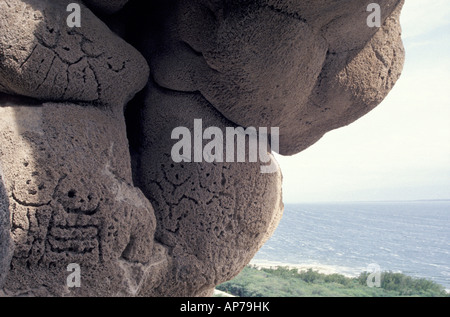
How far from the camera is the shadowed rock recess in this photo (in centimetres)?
154

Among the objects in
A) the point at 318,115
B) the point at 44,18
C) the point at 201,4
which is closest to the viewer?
the point at 44,18

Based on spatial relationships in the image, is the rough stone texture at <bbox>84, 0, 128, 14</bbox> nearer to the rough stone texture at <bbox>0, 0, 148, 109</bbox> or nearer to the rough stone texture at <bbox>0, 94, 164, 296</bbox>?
the rough stone texture at <bbox>0, 0, 148, 109</bbox>

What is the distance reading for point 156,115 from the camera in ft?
6.84

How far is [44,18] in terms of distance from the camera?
5.21ft

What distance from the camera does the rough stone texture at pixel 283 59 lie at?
1.76m

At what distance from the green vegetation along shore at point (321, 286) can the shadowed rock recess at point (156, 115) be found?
3968 millimetres

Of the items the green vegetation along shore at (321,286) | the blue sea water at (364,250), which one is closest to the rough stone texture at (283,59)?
the green vegetation along shore at (321,286)

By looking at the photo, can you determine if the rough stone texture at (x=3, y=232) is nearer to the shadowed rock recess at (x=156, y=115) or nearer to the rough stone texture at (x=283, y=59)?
the shadowed rock recess at (x=156, y=115)

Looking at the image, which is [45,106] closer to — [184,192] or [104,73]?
[104,73]

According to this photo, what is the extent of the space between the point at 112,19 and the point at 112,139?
62 cm

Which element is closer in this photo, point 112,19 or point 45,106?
point 45,106

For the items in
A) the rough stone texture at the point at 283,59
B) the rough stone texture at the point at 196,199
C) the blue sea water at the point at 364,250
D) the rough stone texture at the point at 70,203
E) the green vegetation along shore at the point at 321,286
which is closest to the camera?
the rough stone texture at the point at 70,203

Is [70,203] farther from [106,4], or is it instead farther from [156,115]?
[106,4]
